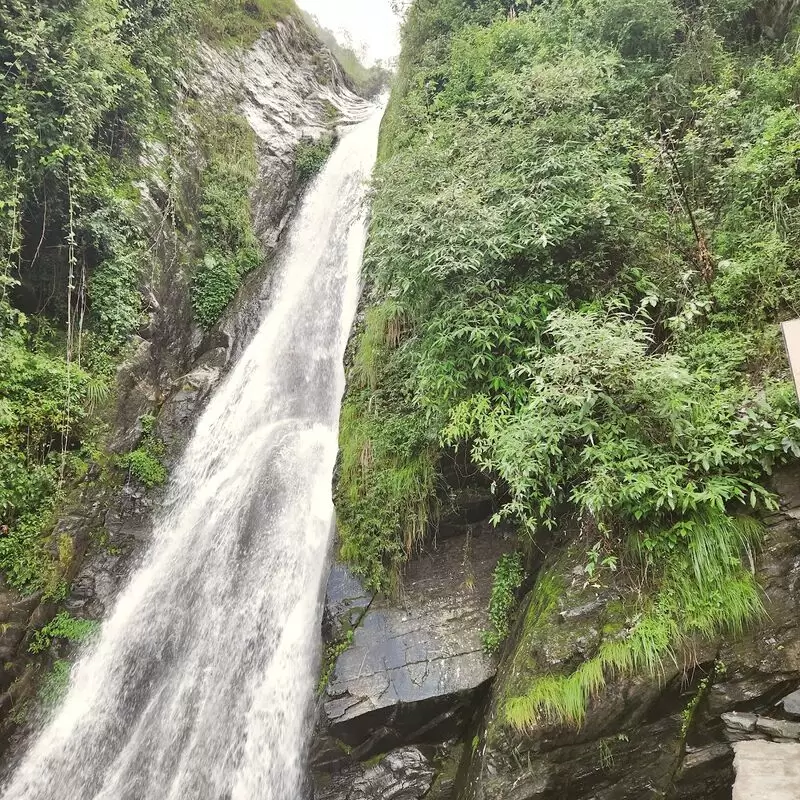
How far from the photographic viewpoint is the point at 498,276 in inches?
226

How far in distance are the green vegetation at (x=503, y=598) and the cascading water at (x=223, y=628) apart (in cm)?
244

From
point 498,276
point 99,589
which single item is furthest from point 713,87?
point 99,589

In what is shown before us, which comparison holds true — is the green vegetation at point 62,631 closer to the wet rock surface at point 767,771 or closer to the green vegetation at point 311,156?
the wet rock surface at point 767,771

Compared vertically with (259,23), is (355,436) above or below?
below

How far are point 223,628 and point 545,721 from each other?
479cm

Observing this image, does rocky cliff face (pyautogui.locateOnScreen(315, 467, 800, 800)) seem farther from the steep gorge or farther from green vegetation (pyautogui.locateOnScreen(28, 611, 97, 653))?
green vegetation (pyautogui.locateOnScreen(28, 611, 97, 653))

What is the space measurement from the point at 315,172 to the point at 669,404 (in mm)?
15009

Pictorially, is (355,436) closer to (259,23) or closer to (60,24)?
(60,24)

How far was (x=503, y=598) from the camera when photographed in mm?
5352

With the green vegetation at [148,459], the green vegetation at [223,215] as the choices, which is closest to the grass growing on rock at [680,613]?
the green vegetation at [148,459]

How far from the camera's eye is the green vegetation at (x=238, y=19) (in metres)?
15.7

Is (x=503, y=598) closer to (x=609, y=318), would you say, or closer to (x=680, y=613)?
(x=680, y=613)

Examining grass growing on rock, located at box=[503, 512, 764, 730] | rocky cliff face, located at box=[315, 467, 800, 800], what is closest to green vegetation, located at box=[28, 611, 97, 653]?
rocky cliff face, located at box=[315, 467, 800, 800]

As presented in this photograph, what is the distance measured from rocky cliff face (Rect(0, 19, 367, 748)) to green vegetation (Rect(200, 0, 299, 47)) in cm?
38
